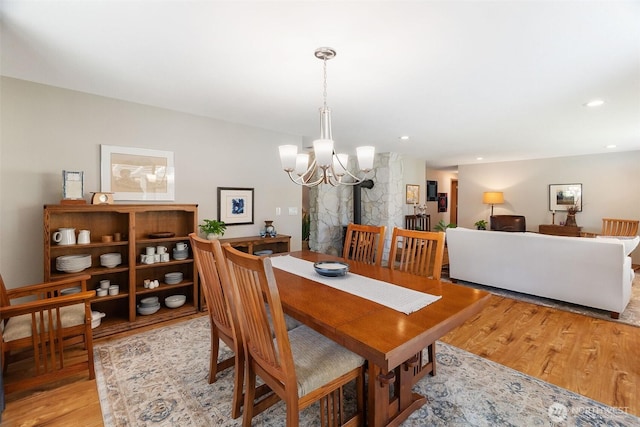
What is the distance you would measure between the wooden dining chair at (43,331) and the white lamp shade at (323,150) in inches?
70.9

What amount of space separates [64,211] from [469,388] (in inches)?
137

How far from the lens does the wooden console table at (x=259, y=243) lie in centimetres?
355

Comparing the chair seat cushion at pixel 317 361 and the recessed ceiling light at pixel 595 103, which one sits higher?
the recessed ceiling light at pixel 595 103

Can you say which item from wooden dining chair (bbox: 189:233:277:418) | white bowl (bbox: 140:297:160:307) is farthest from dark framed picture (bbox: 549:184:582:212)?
white bowl (bbox: 140:297:160:307)

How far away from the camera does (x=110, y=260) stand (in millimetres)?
2846

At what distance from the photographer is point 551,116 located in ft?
11.3

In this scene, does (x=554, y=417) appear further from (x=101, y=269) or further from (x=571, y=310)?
(x=101, y=269)

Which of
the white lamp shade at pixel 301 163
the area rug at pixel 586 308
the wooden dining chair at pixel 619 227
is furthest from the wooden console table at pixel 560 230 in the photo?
the white lamp shade at pixel 301 163

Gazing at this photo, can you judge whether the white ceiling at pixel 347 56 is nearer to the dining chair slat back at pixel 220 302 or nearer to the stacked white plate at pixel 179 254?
the dining chair slat back at pixel 220 302

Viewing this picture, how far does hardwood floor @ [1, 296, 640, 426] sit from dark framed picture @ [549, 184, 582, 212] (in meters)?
4.20

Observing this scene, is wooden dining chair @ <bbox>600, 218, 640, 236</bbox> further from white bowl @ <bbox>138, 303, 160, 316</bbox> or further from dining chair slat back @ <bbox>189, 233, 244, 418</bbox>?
white bowl @ <bbox>138, 303, 160, 316</bbox>

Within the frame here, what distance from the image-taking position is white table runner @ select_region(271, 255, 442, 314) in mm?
1559

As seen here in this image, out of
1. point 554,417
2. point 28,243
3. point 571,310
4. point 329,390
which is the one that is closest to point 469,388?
point 554,417

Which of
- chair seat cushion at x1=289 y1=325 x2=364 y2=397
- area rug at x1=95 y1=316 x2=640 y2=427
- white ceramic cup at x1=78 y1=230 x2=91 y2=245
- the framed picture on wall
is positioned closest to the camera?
chair seat cushion at x1=289 y1=325 x2=364 y2=397
